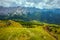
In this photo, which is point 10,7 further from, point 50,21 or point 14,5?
point 50,21

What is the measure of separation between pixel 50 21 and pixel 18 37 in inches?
68.0

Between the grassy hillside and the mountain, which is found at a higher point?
Answer: the mountain

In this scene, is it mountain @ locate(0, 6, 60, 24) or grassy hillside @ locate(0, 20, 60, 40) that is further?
mountain @ locate(0, 6, 60, 24)

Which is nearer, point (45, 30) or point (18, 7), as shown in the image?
point (45, 30)

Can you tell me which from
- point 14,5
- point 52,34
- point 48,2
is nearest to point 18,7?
point 14,5

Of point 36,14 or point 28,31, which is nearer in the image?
point 28,31

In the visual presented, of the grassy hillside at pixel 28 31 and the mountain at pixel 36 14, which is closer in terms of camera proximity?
the grassy hillside at pixel 28 31

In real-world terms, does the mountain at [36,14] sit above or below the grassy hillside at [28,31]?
above

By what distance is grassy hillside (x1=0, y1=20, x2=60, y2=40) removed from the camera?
309 inches

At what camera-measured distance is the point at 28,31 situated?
7969 millimetres

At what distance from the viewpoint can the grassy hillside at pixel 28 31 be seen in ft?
25.7

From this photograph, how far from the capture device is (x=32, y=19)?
28.0 ft

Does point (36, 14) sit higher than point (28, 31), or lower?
higher

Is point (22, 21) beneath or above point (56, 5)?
beneath
